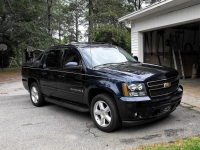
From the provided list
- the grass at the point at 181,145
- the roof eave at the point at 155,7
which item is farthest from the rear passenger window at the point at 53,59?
the roof eave at the point at 155,7

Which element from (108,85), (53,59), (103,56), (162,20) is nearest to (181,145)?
(108,85)

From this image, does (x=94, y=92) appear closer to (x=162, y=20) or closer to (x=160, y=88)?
(x=160, y=88)

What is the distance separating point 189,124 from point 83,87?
239 cm

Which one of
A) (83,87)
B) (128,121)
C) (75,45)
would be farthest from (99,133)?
(75,45)

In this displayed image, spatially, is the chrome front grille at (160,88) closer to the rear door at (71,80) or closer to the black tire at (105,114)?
the black tire at (105,114)

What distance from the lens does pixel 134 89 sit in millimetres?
3924

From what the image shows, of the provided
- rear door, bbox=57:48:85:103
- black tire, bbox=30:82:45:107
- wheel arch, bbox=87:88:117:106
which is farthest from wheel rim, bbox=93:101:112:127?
black tire, bbox=30:82:45:107

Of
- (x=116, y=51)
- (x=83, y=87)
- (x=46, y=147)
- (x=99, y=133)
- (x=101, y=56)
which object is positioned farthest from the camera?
(x=116, y=51)

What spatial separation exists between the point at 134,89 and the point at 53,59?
2.79 meters

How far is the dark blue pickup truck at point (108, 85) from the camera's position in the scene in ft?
12.9

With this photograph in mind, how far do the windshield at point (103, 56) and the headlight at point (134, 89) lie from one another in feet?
3.69

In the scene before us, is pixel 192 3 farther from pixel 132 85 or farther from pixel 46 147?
pixel 46 147

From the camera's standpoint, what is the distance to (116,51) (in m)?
5.61

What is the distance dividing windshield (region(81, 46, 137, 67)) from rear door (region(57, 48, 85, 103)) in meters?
0.24
